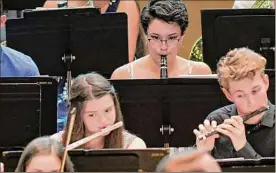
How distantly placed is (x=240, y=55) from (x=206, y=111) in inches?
13.7

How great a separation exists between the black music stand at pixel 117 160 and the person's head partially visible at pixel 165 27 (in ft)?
3.83

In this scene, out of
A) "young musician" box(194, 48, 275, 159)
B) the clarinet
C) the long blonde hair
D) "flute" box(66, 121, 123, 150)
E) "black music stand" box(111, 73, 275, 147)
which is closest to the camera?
"flute" box(66, 121, 123, 150)

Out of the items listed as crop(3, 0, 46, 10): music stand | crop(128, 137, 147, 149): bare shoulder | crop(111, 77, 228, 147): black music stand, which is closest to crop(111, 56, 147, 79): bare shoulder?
crop(111, 77, 228, 147): black music stand

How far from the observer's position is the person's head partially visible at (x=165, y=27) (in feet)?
11.2

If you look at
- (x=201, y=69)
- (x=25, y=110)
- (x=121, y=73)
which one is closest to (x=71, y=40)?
(x=121, y=73)

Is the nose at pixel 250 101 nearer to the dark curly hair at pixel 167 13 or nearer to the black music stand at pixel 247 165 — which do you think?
the black music stand at pixel 247 165

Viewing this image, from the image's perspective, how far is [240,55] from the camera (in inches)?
109

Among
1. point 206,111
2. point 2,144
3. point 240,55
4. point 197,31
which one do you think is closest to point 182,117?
point 206,111

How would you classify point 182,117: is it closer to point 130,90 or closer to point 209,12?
point 130,90

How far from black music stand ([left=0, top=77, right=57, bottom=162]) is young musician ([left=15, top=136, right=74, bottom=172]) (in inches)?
19.5

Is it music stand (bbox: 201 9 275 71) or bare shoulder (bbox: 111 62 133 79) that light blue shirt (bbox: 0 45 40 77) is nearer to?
bare shoulder (bbox: 111 62 133 79)

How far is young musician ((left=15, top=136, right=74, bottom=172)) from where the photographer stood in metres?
2.27

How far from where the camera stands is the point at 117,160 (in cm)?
228

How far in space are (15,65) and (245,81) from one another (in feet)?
3.74
